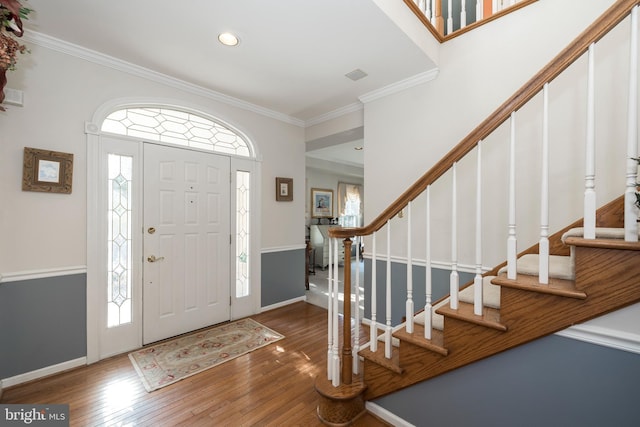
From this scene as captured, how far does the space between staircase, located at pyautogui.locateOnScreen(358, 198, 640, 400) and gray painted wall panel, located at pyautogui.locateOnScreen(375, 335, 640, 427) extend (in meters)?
0.08

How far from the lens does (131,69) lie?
248cm

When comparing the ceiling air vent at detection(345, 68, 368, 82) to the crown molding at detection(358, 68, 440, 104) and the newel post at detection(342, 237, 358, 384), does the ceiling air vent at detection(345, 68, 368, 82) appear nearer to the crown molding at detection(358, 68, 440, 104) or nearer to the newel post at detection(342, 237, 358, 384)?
the crown molding at detection(358, 68, 440, 104)

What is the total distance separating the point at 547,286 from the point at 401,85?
235 cm

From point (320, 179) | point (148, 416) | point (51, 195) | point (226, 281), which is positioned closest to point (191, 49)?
point (51, 195)

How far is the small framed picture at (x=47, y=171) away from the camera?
6.56ft

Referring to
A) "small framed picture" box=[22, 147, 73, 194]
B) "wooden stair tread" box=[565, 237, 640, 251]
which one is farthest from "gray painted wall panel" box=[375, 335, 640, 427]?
"small framed picture" box=[22, 147, 73, 194]

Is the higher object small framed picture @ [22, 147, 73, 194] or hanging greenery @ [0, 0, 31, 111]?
hanging greenery @ [0, 0, 31, 111]

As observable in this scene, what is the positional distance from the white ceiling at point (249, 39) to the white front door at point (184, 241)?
856 millimetres

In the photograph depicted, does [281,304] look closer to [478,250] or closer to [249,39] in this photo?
[478,250]

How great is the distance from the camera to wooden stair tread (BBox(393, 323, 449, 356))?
140 cm

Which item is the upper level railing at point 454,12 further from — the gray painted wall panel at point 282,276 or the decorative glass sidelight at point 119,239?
the gray painted wall panel at point 282,276

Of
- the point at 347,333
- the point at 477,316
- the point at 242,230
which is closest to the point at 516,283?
the point at 477,316

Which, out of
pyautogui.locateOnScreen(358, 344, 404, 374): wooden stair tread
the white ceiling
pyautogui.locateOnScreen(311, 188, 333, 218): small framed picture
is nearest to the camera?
pyautogui.locateOnScreen(358, 344, 404, 374): wooden stair tread

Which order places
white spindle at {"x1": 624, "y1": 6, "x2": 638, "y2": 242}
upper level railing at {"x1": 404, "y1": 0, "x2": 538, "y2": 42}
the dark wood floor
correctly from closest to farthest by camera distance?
white spindle at {"x1": 624, "y1": 6, "x2": 638, "y2": 242}, the dark wood floor, upper level railing at {"x1": 404, "y1": 0, "x2": 538, "y2": 42}
